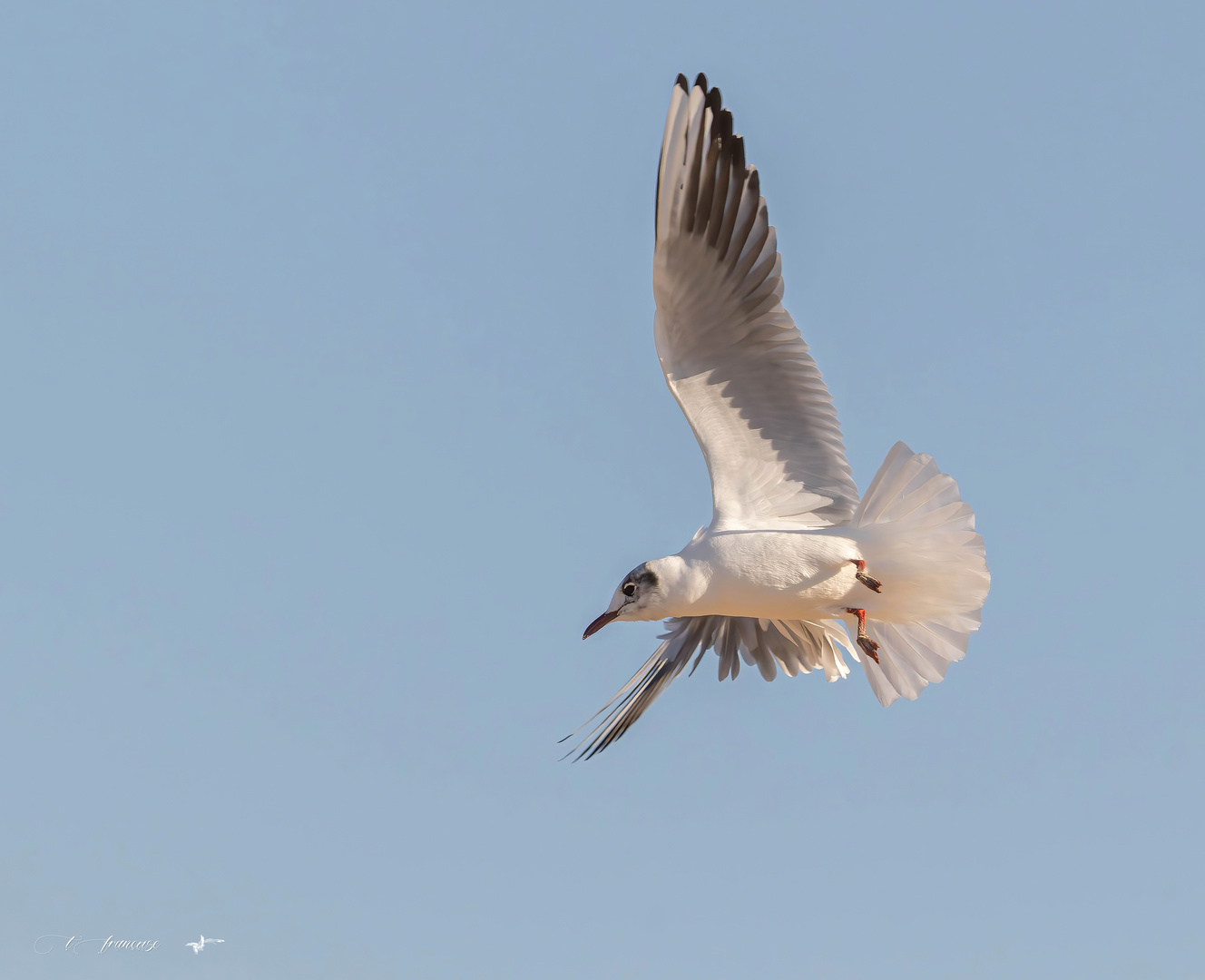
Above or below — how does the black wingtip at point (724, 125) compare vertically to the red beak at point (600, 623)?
above

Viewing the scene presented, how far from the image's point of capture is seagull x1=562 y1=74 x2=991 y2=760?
7.97 metres

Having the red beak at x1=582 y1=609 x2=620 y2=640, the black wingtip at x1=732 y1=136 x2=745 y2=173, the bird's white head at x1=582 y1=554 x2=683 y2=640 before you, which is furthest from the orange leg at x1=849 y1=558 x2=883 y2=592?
the black wingtip at x1=732 y1=136 x2=745 y2=173

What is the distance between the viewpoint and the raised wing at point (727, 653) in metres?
9.83

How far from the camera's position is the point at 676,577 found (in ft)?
27.7

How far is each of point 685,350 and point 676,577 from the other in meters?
1.26

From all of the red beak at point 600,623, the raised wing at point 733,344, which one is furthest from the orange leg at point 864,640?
the red beak at point 600,623

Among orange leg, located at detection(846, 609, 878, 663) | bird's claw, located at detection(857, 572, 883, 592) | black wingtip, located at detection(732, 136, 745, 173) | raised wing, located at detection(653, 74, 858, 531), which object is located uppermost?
black wingtip, located at detection(732, 136, 745, 173)

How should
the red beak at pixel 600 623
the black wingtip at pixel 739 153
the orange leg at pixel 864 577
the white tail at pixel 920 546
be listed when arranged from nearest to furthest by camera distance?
the black wingtip at pixel 739 153 < the white tail at pixel 920 546 < the orange leg at pixel 864 577 < the red beak at pixel 600 623

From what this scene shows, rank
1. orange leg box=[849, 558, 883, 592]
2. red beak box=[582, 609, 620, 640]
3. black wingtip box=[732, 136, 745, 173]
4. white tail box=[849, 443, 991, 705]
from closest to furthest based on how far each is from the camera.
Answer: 1. black wingtip box=[732, 136, 745, 173]
2. white tail box=[849, 443, 991, 705]
3. orange leg box=[849, 558, 883, 592]
4. red beak box=[582, 609, 620, 640]

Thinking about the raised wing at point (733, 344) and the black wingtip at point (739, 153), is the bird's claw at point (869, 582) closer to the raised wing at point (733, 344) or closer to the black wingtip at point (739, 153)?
the raised wing at point (733, 344)

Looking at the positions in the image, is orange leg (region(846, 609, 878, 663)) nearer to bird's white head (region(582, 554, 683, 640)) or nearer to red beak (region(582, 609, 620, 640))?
bird's white head (region(582, 554, 683, 640))

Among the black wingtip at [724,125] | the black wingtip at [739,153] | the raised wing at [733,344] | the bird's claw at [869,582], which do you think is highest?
the black wingtip at [724,125]

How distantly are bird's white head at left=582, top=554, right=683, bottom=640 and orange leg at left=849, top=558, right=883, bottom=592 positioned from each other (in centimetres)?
97

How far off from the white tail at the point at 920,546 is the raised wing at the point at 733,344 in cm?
41
